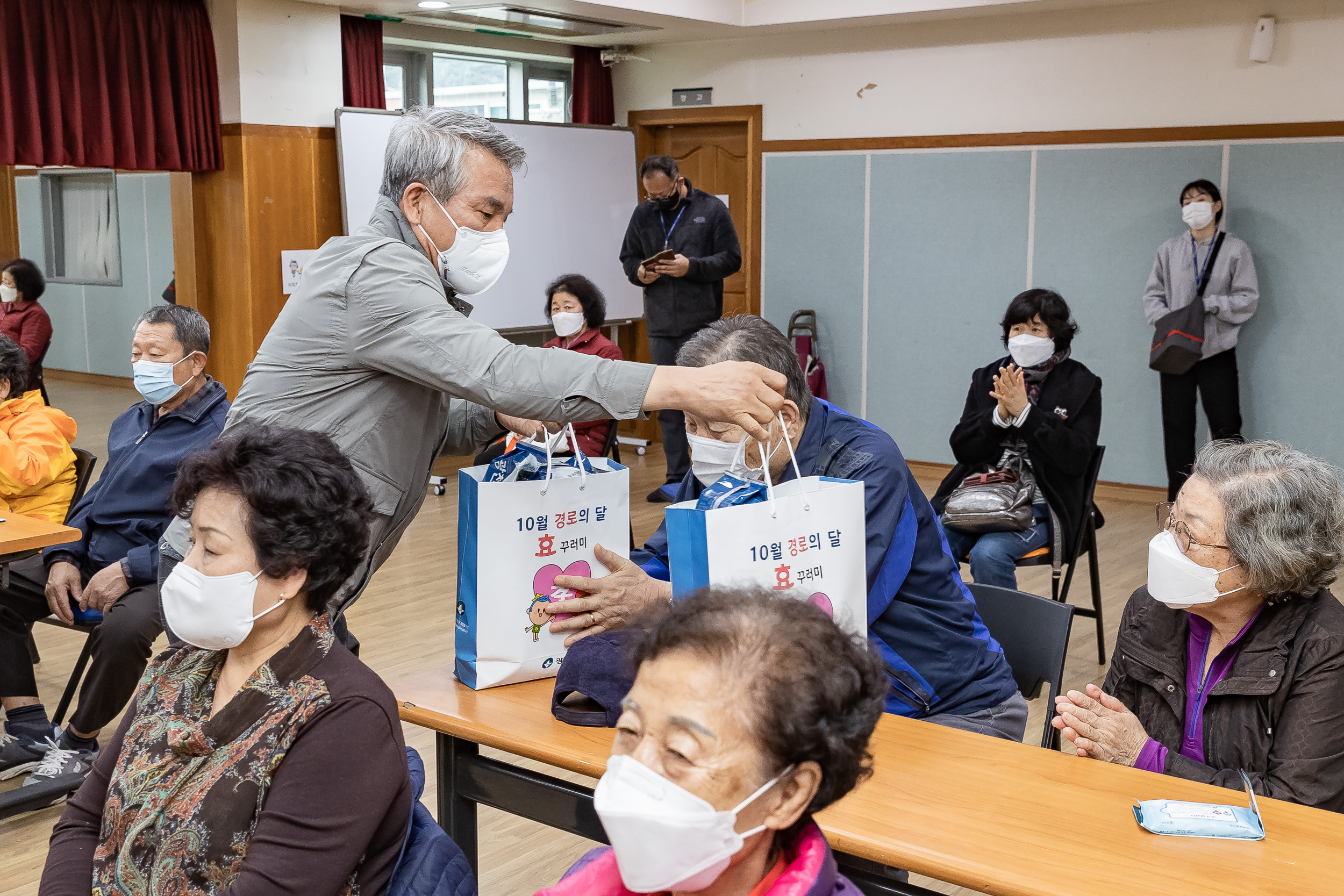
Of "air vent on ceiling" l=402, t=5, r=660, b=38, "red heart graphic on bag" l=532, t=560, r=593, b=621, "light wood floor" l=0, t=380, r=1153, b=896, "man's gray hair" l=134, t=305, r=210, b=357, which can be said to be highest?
"air vent on ceiling" l=402, t=5, r=660, b=38

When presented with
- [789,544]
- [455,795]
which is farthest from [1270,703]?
[455,795]

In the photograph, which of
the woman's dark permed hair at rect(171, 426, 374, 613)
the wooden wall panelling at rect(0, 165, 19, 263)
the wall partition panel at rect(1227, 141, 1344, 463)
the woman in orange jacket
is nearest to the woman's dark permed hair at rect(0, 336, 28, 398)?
the woman in orange jacket

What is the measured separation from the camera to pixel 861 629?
1.89m

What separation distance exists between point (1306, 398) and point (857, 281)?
2.76 m

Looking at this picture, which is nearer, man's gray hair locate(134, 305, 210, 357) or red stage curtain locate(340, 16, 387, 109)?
man's gray hair locate(134, 305, 210, 357)

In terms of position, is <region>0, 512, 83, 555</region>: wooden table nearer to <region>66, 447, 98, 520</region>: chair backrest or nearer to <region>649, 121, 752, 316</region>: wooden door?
<region>66, 447, 98, 520</region>: chair backrest

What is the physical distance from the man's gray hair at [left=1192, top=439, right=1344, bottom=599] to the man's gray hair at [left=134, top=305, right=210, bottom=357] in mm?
2712

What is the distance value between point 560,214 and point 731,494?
634 centimetres

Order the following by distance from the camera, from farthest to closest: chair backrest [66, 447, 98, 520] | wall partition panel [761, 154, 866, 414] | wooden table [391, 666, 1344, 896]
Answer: wall partition panel [761, 154, 866, 414]
chair backrest [66, 447, 98, 520]
wooden table [391, 666, 1344, 896]

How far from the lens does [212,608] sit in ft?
5.24

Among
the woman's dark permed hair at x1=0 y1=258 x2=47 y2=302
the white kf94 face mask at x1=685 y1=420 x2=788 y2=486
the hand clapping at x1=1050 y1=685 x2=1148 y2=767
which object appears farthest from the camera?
the woman's dark permed hair at x1=0 y1=258 x2=47 y2=302

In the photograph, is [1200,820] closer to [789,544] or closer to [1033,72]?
[789,544]

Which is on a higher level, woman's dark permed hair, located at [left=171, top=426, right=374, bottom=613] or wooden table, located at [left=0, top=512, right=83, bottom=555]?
woman's dark permed hair, located at [left=171, top=426, right=374, bottom=613]

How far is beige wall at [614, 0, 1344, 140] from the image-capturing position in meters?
6.39
